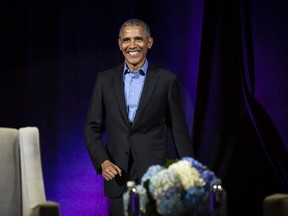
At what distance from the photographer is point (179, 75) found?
4.24 m

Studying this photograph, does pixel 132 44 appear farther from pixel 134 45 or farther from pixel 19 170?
pixel 19 170

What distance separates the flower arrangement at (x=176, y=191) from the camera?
2139 mm

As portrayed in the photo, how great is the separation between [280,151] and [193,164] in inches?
76.8

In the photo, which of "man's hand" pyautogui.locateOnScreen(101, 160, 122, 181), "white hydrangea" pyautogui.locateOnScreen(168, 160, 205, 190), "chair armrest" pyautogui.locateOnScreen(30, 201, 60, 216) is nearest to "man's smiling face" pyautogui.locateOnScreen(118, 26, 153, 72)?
"man's hand" pyautogui.locateOnScreen(101, 160, 122, 181)

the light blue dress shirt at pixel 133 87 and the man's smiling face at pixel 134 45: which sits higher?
the man's smiling face at pixel 134 45

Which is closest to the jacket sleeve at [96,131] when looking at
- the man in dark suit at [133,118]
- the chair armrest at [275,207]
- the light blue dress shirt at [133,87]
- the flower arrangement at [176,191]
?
the man in dark suit at [133,118]

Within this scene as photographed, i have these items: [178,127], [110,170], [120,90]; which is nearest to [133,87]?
[120,90]

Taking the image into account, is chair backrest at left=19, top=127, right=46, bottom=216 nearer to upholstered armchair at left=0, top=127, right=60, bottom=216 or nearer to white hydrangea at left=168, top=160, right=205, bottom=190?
upholstered armchair at left=0, top=127, right=60, bottom=216

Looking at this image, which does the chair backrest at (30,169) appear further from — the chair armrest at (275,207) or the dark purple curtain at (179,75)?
the dark purple curtain at (179,75)

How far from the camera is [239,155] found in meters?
4.18

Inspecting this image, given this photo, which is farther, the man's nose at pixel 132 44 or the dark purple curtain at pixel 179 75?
the dark purple curtain at pixel 179 75

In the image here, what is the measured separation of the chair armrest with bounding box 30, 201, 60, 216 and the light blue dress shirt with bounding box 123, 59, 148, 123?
873mm

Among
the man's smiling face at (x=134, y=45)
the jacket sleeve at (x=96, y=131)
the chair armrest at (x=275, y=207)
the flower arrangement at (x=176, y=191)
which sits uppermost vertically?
the man's smiling face at (x=134, y=45)

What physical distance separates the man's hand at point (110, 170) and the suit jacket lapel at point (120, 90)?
254 millimetres
